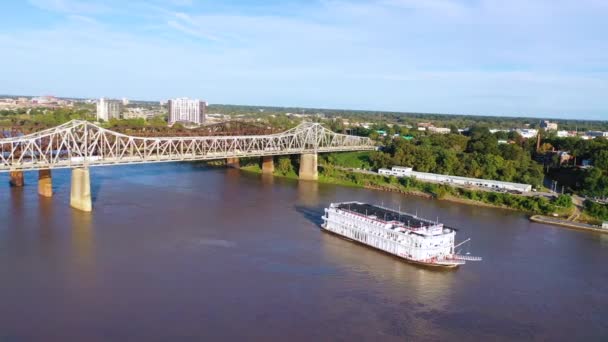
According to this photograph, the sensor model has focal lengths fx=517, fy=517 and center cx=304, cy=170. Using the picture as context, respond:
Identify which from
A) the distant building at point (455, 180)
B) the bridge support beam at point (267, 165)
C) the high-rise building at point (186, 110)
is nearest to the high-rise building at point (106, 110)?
the high-rise building at point (186, 110)

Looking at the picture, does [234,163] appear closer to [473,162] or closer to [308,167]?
[308,167]

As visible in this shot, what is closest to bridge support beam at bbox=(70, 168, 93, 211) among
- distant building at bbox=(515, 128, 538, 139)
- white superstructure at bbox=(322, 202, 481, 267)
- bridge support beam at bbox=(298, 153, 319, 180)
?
white superstructure at bbox=(322, 202, 481, 267)

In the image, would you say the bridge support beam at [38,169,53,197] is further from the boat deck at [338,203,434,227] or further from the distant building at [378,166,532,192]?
the distant building at [378,166,532,192]

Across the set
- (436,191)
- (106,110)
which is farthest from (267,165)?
(106,110)

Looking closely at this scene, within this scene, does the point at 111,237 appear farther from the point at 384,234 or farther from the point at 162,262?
the point at 384,234

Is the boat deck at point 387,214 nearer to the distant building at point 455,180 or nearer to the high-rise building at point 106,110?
the distant building at point 455,180

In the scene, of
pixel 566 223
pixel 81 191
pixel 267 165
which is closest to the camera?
pixel 81 191
